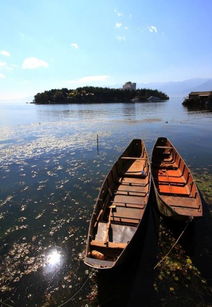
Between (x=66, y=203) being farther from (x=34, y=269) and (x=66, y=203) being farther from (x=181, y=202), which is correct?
(x=181, y=202)

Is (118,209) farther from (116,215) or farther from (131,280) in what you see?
(131,280)

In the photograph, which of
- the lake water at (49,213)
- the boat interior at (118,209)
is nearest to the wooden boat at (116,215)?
the boat interior at (118,209)

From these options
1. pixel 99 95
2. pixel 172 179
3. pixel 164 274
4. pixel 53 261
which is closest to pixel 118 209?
pixel 164 274

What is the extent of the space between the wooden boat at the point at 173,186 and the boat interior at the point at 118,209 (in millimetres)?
1030

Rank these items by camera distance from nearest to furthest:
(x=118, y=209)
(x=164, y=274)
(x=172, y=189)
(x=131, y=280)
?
1. (x=131, y=280)
2. (x=164, y=274)
3. (x=118, y=209)
4. (x=172, y=189)

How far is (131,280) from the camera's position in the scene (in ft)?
26.5

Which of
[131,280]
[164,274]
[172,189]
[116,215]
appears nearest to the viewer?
[131,280]

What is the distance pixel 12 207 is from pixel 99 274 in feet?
26.1

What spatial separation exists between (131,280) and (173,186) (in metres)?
7.00

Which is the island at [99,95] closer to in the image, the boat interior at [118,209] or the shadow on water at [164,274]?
the boat interior at [118,209]

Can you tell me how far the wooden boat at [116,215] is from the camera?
7.86 m

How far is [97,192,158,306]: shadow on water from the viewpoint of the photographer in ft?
24.1

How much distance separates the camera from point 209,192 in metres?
14.2

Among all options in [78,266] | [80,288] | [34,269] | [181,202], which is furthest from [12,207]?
[181,202]
